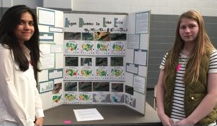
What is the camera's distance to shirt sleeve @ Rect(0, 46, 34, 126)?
1.36 metres

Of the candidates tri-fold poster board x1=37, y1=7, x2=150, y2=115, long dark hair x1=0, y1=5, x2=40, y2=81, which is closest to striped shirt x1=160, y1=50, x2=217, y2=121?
tri-fold poster board x1=37, y1=7, x2=150, y2=115

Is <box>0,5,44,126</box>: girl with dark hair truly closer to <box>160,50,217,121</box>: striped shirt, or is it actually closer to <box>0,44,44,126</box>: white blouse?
<box>0,44,44,126</box>: white blouse

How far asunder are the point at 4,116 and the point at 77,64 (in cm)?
108

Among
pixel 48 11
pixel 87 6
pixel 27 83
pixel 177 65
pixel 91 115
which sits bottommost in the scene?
pixel 91 115

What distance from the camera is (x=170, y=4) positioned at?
4023mm

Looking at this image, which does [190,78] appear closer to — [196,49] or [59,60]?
[196,49]

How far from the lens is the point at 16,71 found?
141cm

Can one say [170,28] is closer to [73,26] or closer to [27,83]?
[73,26]

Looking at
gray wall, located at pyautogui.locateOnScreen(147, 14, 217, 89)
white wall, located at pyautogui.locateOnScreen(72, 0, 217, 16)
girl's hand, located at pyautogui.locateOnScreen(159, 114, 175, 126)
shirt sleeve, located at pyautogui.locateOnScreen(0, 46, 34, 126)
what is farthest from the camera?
gray wall, located at pyautogui.locateOnScreen(147, 14, 217, 89)

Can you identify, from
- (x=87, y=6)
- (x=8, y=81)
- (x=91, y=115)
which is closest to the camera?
(x=8, y=81)

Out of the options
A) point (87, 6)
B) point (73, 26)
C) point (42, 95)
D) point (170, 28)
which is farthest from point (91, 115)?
point (170, 28)

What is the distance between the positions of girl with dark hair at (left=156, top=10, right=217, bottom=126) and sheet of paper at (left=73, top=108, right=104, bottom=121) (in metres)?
0.64

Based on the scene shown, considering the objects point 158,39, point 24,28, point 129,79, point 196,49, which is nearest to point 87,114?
point 129,79

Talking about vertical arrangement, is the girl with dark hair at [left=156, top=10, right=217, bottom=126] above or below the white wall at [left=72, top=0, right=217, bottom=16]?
below
